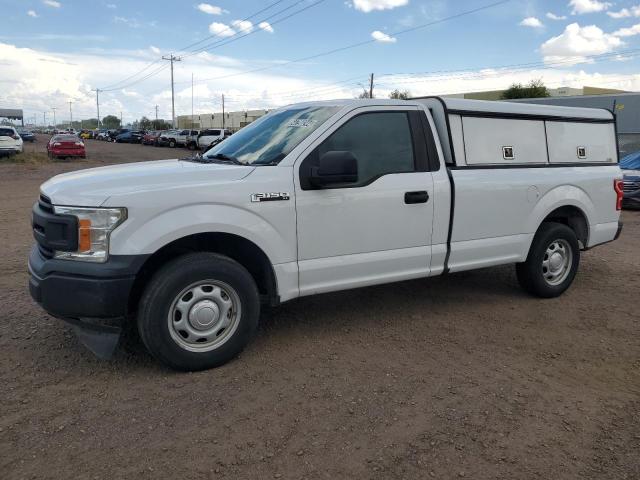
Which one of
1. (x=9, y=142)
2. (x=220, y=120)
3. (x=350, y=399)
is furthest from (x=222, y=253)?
Result: (x=220, y=120)

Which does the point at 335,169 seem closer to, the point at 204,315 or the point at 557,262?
the point at 204,315

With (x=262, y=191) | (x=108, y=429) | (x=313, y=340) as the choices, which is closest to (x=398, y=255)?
(x=313, y=340)

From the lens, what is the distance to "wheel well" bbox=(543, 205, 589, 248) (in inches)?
224

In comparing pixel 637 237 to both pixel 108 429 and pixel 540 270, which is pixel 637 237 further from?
pixel 108 429

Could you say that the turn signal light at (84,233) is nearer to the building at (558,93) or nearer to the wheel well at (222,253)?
the wheel well at (222,253)

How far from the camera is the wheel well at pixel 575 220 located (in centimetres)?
570

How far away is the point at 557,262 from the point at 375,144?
256 cm

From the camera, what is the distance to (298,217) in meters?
4.02

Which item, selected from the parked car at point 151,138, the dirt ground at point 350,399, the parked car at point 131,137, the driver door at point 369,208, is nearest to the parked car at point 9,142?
the dirt ground at point 350,399

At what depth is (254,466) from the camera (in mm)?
2812

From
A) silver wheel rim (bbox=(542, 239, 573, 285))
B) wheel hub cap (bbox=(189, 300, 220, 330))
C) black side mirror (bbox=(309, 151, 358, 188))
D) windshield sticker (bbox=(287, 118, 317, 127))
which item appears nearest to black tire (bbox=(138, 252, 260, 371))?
wheel hub cap (bbox=(189, 300, 220, 330))

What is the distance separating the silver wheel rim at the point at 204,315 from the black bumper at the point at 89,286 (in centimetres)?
35

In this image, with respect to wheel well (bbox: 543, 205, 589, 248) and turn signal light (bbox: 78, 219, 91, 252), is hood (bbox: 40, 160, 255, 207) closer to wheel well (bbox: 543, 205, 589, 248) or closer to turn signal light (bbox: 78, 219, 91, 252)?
turn signal light (bbox: 78, 219, 91, 252)

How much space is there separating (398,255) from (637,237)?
6852 mm
